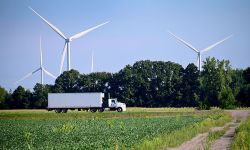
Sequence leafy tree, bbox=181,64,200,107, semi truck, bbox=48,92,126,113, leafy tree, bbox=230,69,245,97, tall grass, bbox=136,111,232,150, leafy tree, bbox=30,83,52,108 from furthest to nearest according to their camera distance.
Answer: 1. leafy tree, bbox=230,69,245,97
2. leafy tree, bbox=30,83,52,108
3. leafy tree, bbox=181,64,200,107
4. semi truck, bbox=48,92,126,113
5. tall grass, bbox=136,111,232,150

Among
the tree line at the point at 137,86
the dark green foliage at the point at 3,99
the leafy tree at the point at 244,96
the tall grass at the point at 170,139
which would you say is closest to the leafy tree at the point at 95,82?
the tree line at the point at 137,86

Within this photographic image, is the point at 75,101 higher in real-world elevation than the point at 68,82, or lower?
lower

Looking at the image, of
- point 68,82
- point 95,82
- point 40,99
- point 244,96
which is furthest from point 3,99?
point 244,96

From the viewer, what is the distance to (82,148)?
27.3 meters

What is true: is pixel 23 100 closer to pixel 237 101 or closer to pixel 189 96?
pixel 189 96

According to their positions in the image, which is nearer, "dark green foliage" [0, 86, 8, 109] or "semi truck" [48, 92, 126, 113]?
"semi truck" [48, 92, 126, 113]

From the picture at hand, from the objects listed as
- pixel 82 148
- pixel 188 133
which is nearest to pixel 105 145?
pixel 82 148

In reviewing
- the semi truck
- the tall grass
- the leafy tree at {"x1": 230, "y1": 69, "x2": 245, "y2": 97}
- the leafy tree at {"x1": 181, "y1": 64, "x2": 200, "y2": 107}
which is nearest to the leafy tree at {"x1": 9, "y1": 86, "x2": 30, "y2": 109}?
the semi truck

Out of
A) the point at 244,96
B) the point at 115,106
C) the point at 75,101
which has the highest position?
the point at 244,96

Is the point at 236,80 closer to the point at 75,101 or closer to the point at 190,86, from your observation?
the point at 190,86

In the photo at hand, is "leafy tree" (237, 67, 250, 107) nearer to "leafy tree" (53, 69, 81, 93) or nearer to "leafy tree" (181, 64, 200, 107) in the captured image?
"leafy tree" (181, 64, 200, 107)

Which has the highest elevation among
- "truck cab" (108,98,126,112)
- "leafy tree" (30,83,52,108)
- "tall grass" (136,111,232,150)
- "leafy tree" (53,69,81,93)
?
"leafy tree" (53,69,81,93)

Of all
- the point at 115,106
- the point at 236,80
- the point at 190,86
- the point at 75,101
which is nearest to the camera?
the point at 75,101

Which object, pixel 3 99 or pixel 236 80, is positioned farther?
pixel 236 80
